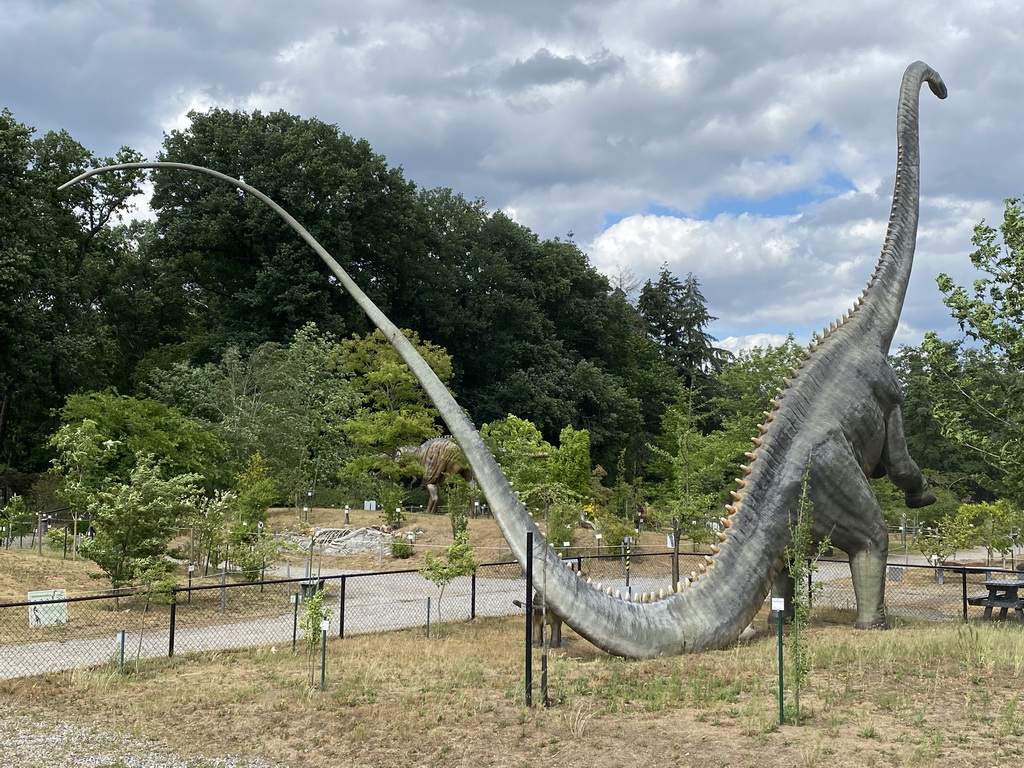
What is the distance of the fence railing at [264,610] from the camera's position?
35.6ft

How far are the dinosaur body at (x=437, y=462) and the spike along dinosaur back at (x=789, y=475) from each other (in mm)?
19047

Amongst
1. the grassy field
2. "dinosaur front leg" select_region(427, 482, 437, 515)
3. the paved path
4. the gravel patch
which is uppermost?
"dinosaur front leg" select_region(427, 482, 437, 515)

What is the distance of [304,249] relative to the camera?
133 ft

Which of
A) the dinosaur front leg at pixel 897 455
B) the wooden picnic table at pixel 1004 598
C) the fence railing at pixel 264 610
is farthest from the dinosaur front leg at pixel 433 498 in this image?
the dinosaur front leg at pixel 897 455

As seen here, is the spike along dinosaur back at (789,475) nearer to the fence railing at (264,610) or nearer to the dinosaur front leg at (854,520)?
the dinosaur front leg at (854,520)

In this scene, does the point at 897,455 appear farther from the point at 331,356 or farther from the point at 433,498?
the point at 331,356

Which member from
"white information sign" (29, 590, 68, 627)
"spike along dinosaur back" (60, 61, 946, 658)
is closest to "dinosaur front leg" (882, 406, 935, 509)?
"spike along dinosaur back" (60, 61, 946, 658)

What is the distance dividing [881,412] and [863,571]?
7.21 feet

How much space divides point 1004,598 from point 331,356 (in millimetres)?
27250

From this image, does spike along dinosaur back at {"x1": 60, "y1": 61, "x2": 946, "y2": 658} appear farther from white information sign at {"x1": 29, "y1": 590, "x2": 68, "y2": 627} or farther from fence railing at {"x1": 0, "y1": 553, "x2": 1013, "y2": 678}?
white information sign at {"x1": 29, "y1": 590, "x2": 68, "y2": 627}

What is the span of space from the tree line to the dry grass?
5.85m

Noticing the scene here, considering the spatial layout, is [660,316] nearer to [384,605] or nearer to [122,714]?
[384,605]

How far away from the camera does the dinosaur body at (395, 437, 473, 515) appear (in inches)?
1212

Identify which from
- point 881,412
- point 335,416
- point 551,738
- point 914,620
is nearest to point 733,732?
point 551,738
